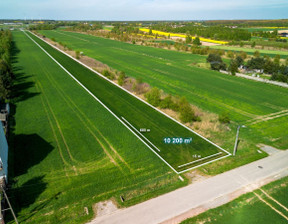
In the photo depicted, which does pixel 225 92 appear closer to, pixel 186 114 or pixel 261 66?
pixel 186 114

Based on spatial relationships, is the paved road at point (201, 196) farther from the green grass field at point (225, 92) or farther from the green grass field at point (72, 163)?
the green grass field at point (225, 92)

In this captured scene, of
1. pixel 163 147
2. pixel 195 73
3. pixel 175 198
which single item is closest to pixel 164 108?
pixel 163 147

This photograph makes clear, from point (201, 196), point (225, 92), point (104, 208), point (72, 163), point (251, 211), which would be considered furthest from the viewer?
point (225, 92)

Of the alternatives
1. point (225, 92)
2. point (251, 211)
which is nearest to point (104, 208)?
point (251, 211)

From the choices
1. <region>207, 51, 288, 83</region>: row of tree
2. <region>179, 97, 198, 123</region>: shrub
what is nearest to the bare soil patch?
<region>179, 97, 198, 123</region>: shrub

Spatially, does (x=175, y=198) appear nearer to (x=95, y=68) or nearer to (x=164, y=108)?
(x=164, y=108)

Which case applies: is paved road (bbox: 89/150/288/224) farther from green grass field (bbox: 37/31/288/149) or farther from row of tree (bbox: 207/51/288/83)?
row of tree (bbox: 207/51/288/83)

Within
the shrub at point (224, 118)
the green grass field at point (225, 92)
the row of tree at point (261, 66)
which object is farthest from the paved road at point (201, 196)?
the row of tree at point (261, 66)

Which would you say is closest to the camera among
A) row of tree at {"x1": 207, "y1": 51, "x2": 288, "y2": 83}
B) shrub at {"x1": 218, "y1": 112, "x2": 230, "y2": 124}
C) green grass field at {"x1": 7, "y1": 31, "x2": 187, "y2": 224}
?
green grass field at {"x1": 7, "y1": 31, "x2": 187, "y2": 224}
